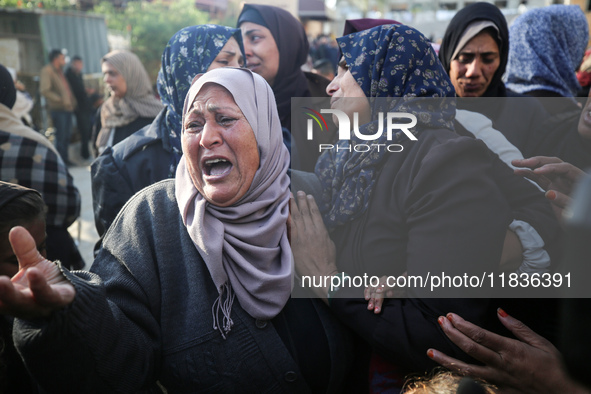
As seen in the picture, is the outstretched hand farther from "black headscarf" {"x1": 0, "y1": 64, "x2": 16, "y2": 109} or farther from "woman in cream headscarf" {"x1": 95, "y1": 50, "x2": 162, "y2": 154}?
"woman in cream headscarf" {"x1": 95, "y1": 50, "x2": 162, "y2": 154}

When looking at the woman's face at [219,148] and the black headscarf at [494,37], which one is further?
the black headscarf at [494,37]

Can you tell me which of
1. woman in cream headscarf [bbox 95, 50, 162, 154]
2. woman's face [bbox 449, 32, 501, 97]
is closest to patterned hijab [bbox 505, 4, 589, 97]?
woman's face [bbox 449, 32, 501, 97]

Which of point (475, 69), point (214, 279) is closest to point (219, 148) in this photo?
point (214, 279)

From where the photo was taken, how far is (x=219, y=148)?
5.51ft

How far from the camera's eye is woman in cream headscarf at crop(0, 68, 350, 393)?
1562 millimetres

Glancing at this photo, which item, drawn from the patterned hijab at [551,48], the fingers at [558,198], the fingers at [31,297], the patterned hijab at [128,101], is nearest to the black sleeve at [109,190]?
the fingers at [31,297]

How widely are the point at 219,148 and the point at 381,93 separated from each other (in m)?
0.70

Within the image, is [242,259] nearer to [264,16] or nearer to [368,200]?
[368,200]

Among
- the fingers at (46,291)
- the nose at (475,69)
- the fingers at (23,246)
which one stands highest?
the nose at (475,69)

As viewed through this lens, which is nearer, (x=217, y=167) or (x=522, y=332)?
(x=522, y=332)

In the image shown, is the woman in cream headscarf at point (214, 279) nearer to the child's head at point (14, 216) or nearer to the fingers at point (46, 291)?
the fingers at point (46, 291)

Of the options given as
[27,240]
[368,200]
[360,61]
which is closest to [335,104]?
[360,61]

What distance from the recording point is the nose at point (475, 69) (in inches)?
113

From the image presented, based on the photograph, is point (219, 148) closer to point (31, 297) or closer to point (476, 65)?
point (31, 297)
